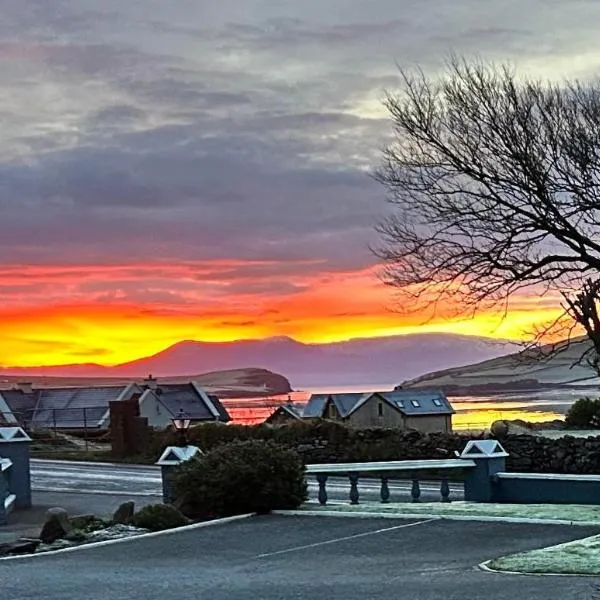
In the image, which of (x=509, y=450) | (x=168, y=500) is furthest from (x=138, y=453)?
(x=168, y=500)

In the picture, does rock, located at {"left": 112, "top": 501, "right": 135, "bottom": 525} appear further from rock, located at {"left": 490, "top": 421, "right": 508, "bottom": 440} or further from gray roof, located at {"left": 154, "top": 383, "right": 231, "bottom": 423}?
gray roof, located at {"left": 154, "top": 383, "right": 231, "bottom": 423}

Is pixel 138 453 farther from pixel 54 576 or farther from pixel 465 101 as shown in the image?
pixel 54 576

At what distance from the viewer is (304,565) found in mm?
13664

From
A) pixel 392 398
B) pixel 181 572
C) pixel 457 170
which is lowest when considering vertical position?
pixel 181 572

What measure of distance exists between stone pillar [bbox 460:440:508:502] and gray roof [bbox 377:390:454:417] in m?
22.7

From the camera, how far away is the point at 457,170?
2195 centimetres

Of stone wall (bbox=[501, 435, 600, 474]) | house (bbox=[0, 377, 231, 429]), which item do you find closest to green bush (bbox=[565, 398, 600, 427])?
stone wall (bbox=[501, 435, 600, 474])

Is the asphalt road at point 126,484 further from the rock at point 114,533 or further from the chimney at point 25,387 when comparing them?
the chimney at point 25,387

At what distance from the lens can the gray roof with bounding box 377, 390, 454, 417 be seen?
45.3m

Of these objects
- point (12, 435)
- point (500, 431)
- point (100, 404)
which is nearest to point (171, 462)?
point (12, 435)

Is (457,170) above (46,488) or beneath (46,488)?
above

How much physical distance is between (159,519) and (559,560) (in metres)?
6.57

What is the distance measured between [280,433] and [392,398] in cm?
1357

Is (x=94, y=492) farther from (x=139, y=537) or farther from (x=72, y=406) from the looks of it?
(x=72, y=406)
